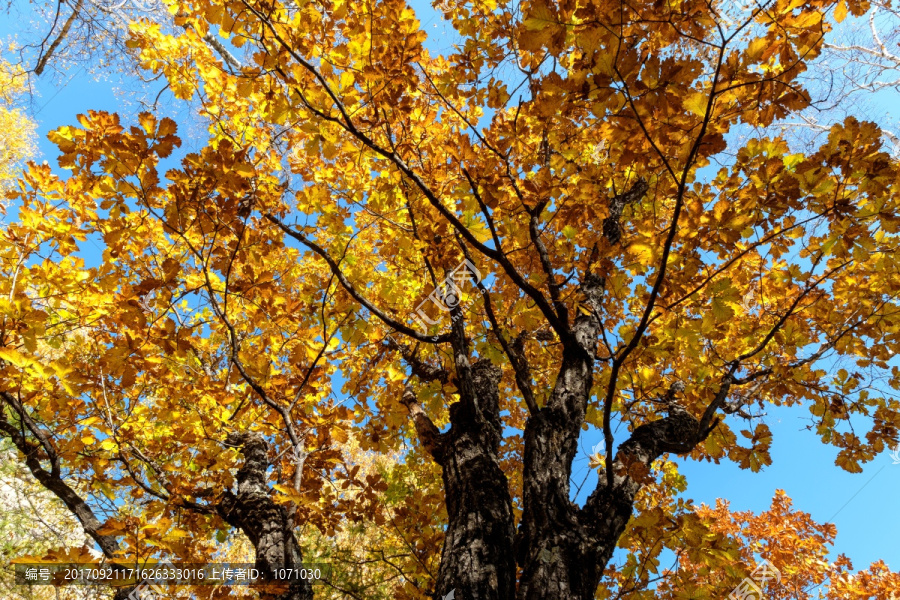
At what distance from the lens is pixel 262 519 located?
125 inches

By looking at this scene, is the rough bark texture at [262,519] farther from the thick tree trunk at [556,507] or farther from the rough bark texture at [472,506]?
the thick tree trunk at [556,507]

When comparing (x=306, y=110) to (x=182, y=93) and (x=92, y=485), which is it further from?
(x=92, y=485)

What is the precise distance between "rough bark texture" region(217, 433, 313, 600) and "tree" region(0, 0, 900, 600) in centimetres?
2

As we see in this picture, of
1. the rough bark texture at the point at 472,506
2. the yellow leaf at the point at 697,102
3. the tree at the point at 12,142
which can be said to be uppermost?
the tree at the point at 12,142

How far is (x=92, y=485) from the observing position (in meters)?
3.41

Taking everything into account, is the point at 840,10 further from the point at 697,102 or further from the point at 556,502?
the point at 556,502

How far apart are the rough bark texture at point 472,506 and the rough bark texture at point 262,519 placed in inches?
39.7

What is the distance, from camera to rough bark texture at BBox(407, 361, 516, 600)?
181 cm

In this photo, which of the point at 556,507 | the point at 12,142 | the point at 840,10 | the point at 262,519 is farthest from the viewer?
the point at 12,142

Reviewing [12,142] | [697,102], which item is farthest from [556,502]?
[12,142]

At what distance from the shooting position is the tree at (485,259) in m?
1.75

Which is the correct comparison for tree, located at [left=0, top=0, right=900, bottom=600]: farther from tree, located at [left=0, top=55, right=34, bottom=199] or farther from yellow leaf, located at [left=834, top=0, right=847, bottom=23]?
tree, located at [left=0, top=55, right=34, bottom=199]

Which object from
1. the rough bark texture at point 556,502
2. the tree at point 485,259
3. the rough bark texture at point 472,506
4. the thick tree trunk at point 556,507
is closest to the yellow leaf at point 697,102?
the tree at point 485,259

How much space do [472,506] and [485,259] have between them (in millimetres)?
2026
